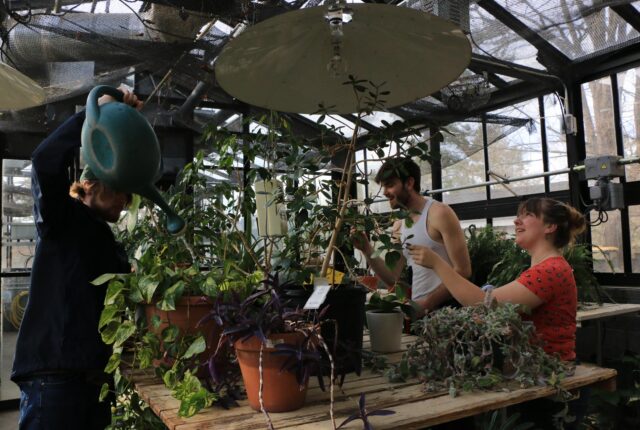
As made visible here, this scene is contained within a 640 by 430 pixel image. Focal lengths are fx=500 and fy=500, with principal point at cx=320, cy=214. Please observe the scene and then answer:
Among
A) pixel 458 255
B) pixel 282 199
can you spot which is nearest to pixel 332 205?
pixel 282 199

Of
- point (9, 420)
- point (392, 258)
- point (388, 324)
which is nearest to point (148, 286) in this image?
point (392, 258)

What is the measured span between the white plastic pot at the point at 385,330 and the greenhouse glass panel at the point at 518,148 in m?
3.26

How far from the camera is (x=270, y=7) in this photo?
94.4 inches

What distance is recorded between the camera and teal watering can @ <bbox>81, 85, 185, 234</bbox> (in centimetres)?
87

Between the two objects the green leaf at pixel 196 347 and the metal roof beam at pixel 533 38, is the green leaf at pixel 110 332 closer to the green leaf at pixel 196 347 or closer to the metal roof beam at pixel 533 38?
the green leaf at pixel 196 347

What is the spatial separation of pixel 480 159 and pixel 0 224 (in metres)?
4.32

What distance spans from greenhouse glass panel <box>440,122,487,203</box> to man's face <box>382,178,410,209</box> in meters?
2.61

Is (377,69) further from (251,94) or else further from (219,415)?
(219,415)

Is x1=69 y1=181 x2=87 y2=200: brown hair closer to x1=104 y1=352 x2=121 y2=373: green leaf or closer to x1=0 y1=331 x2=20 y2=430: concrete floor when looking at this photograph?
x1=104 y1=352 x2=121 y2=373: green leaf

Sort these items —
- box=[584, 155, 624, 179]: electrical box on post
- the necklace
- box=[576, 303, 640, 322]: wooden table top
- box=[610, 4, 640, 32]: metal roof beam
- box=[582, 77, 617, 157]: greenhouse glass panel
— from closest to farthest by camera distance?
the necklace → box=[576, 303, 640, 322]: wooden table top → box=[610, 4, 640, 32]: metal roof beam → box=[584, 155, 624, 179]: electrical box on post → box=[582, 77, 617, 157]: greenhouse glass panel

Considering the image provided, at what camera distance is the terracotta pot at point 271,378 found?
91 centimetres

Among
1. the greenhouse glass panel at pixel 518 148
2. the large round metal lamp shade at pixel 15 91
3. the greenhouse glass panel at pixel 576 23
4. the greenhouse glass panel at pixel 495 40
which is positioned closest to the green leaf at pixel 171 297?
the large round metal lamp shade at pixel 15 91

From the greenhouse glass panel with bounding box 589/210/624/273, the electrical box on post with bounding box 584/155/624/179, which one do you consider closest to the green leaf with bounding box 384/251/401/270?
the electrical box on post with bounding box 584/155/624/179

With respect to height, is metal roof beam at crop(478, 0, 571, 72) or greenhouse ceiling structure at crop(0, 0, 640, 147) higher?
metal roof beam at crop(478, 0, 571, 72)
